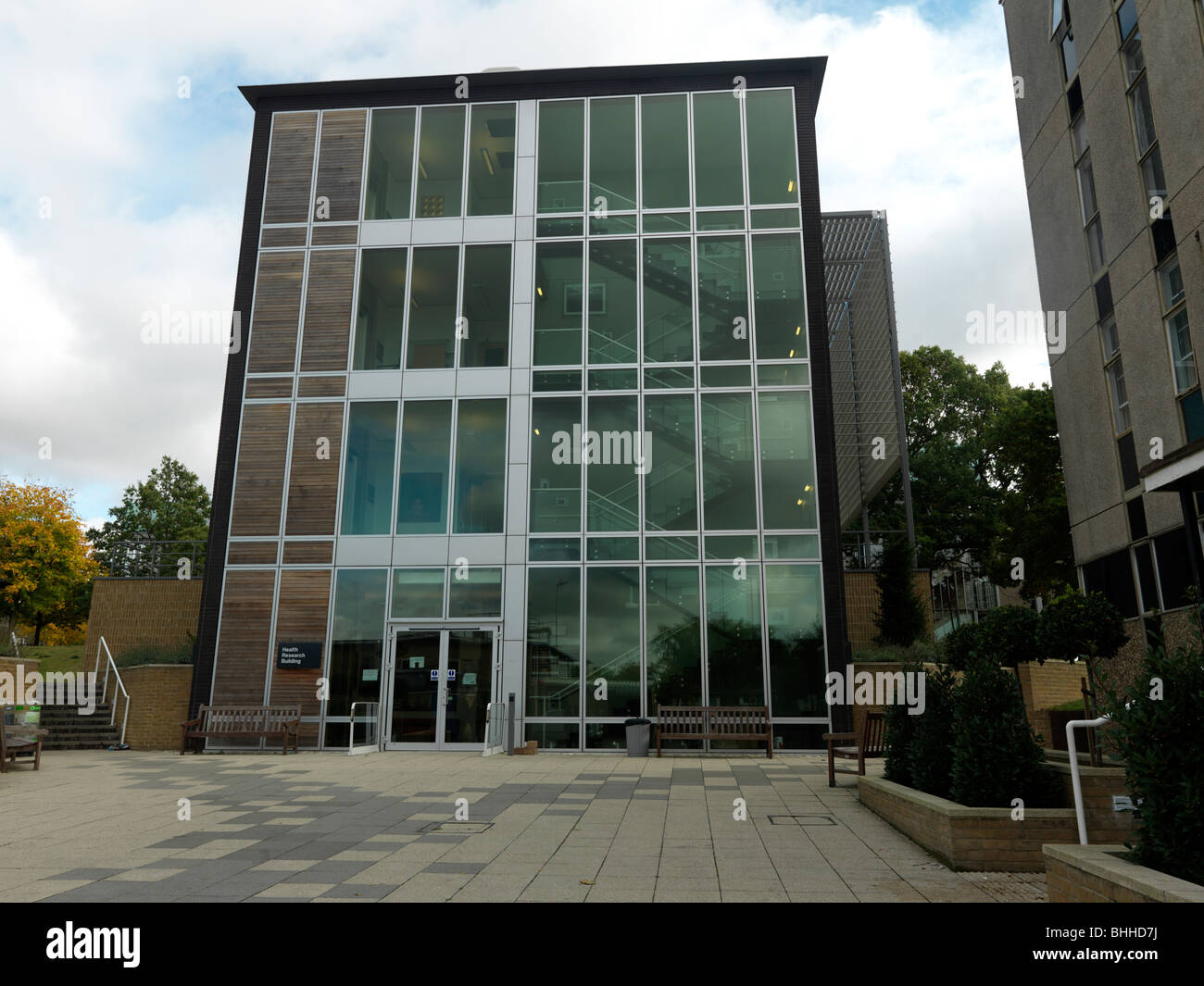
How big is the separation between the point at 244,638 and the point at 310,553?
2.21 metres

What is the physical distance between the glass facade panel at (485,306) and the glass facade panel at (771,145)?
5.96 meters

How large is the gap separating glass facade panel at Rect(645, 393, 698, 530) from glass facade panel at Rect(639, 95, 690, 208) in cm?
488

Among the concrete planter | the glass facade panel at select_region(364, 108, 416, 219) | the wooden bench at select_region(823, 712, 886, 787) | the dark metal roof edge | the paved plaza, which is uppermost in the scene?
the dark metal roof edge

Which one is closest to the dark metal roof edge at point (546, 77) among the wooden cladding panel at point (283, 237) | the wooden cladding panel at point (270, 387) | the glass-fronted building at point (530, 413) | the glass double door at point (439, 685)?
the glass-fronted building at point (530, 413)

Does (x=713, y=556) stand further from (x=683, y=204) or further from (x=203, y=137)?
(x=203, y=137)

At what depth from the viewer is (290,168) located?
2045cm

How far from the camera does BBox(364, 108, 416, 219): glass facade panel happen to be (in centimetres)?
2008

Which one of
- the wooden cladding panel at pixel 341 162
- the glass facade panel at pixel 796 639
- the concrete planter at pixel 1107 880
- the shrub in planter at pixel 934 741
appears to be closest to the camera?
the concrete planter at pixel 1107 880

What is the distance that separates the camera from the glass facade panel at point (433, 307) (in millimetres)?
19094

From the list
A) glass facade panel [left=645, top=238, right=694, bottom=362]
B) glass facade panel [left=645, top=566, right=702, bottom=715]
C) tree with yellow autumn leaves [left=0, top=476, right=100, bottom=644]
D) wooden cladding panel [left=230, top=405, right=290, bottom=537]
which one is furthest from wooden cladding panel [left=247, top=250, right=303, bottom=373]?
tree with yellow autumn leaves [left=0, top=476, right=100, bottom=644]

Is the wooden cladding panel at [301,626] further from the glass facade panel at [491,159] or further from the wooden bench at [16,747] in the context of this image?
the glass facade panel at [491,159]

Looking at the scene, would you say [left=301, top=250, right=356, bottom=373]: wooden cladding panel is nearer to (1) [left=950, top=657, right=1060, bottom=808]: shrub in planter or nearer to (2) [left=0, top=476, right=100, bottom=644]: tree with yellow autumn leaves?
(1) [left=950, top=657, right=1060, bottom=808]: shrub in planter

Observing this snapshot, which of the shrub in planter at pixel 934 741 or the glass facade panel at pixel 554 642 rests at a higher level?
the glass facade panel at pixel 554 642

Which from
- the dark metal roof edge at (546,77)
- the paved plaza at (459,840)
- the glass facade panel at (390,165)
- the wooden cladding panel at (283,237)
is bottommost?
the paved plaza at (459,840)
